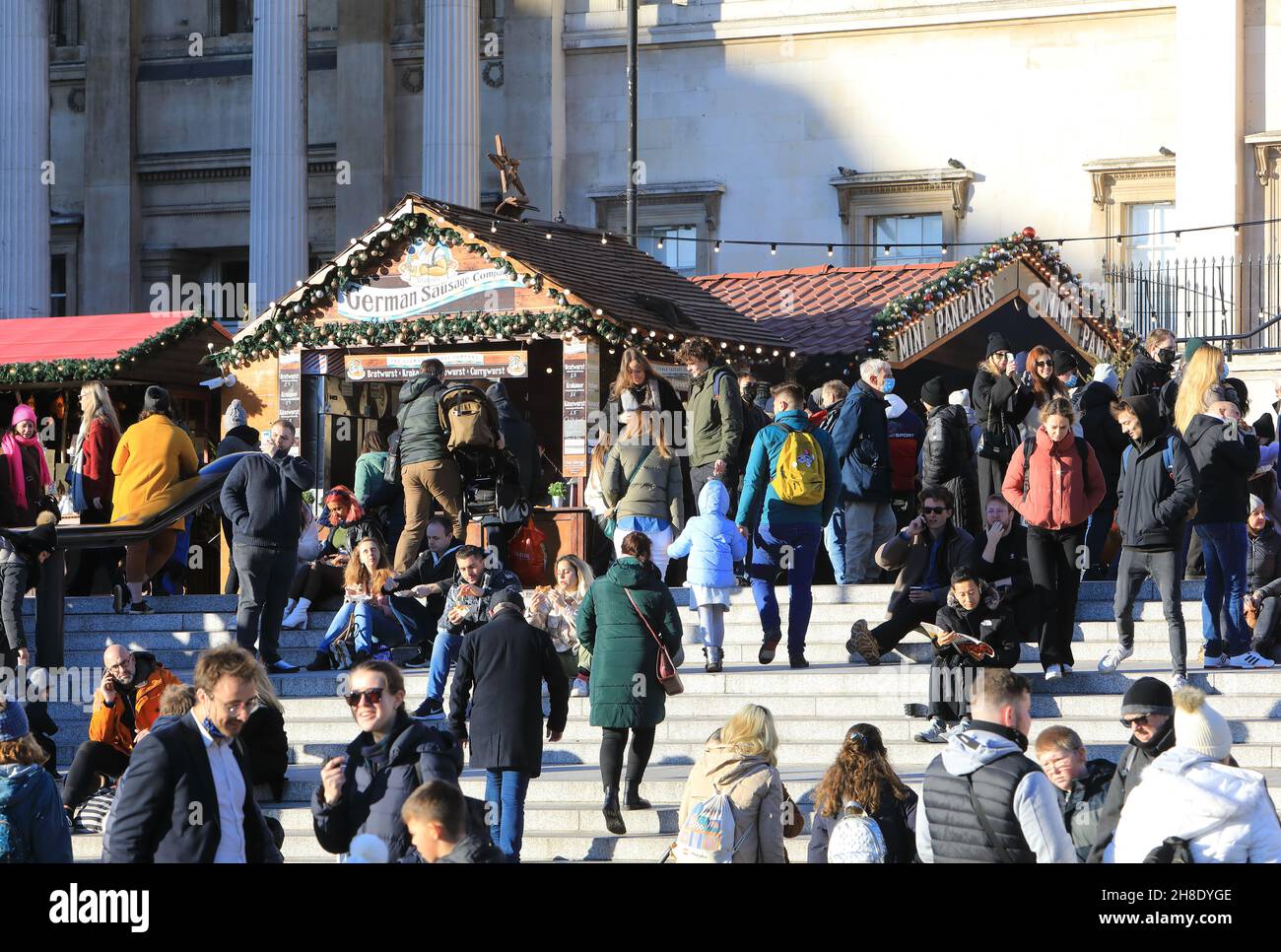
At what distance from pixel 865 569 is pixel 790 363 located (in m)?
5.30

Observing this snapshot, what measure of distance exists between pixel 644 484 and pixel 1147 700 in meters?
7.42

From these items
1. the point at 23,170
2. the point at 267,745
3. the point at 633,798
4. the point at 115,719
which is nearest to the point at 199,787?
the point at 633,798

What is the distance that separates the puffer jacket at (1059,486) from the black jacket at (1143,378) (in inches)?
105

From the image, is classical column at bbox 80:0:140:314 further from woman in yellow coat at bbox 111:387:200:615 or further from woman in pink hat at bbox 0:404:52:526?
woman in yellow coat at bbox 111:387:200:615

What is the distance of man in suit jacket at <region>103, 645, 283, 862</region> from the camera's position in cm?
809

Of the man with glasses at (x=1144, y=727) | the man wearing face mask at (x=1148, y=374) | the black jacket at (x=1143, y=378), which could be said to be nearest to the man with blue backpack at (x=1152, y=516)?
the man wearing face mask at (x=1148, y=374)

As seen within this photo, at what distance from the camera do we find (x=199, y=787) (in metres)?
8.20

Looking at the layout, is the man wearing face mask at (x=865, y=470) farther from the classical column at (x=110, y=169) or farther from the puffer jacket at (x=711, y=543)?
the classical column at (x=110, y=169)

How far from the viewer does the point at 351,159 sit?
37.9 meters

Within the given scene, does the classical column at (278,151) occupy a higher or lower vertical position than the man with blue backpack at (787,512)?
higher

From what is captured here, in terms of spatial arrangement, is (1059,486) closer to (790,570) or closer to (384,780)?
(790,570)

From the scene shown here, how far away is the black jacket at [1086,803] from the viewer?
9.60 metres
